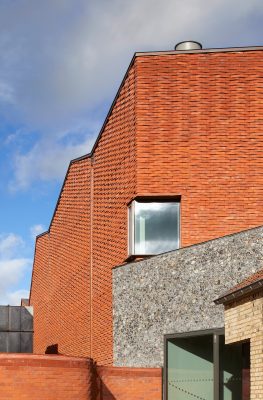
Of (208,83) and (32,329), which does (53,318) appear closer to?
(32,329)

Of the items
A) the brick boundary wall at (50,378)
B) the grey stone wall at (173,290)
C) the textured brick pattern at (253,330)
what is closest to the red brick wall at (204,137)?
the grey stone wall at (173,290)

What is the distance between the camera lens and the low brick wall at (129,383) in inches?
719

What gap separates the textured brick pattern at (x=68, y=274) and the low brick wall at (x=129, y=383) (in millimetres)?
6367

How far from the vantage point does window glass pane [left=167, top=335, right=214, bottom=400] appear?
1791 centimetres

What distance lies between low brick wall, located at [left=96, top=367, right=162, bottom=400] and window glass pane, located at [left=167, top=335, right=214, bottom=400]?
14.3 inches

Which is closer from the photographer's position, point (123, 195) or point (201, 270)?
point (201, 270)

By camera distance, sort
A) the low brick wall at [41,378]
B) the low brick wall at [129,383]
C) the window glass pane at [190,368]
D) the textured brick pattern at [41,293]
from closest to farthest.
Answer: the low brick wall at [41,378], the window glass pane at [190,368], the low brick wall at [129,383], the textured brick pattern at [41,293]

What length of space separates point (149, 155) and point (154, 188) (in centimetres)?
97

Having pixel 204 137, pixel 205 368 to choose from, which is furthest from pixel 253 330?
pixel 204 137

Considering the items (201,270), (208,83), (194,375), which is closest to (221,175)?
(208,83)

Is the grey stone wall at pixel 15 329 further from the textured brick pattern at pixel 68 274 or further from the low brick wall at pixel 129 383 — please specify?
the low brick wall at pixel 129 383

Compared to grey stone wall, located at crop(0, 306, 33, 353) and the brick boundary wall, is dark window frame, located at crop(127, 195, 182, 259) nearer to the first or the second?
the brick boundary wall

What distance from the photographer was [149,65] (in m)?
22.1

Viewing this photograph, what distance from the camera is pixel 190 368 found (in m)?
18.4
